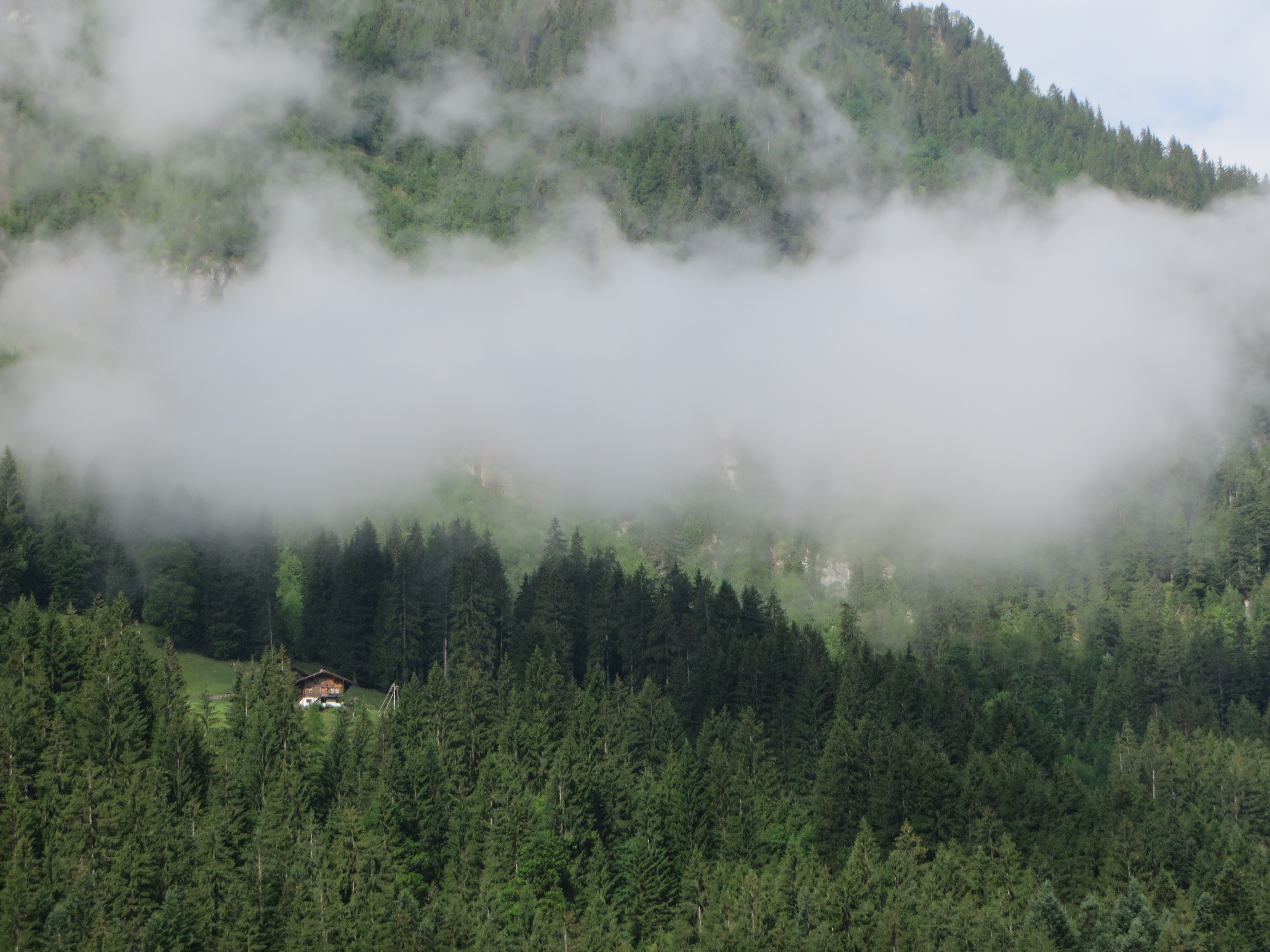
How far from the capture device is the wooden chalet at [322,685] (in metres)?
125

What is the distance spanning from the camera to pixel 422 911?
264 feet

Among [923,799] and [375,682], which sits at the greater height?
[375,682]

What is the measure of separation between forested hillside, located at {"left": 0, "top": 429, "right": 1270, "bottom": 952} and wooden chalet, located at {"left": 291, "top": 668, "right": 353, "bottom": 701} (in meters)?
5.43

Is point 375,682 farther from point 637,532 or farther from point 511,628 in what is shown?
point 637,532

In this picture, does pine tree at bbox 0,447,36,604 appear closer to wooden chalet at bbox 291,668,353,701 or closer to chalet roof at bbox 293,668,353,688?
chalet roof at bbox 293,668,353,688

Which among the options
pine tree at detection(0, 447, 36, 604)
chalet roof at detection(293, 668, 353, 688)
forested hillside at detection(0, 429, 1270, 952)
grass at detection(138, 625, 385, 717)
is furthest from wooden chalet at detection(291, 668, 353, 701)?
pine tree at detection(0, 447, 36, 604)

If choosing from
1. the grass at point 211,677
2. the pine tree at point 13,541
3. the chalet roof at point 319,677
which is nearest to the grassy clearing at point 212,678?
the grass at point 211,677

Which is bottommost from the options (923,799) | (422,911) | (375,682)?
(422,911)

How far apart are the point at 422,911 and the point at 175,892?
14.2m

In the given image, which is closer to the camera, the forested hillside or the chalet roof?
the forested hillside

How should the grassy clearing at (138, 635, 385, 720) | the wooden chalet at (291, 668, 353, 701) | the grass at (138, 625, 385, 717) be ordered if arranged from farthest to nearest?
the wooden chalet at (291, 668, 353, 701)
the grass at (138, 625, 385, 717)
the grassy clearing at (138, 635, 385, 720)

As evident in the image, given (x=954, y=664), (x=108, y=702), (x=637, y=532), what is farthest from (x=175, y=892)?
(x=637, y=532)

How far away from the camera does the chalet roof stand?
125 m

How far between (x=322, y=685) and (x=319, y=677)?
1035mm
